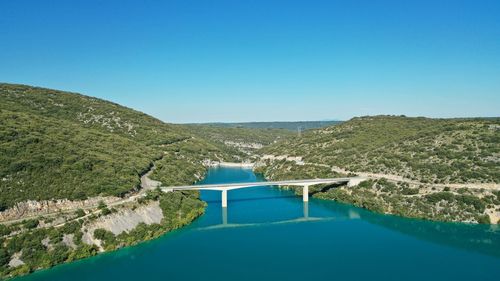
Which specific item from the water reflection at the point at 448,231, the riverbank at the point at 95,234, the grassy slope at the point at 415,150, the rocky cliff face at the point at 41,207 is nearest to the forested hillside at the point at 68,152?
the rocky cliff face at the point at 41,207

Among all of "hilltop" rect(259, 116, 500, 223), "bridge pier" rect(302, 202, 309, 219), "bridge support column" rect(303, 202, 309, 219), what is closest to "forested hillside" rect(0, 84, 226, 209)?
"bridge pier" rect(302, 202, 309, 219)

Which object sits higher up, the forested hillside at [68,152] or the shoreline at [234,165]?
the forested hillside at [68,152]

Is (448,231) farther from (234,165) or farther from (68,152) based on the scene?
(234,165)

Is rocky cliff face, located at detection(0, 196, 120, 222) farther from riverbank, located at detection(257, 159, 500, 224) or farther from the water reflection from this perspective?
riverbank, located at detection(257, 159, 500, 224)

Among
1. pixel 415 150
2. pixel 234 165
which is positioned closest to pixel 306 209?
pixel 415 150

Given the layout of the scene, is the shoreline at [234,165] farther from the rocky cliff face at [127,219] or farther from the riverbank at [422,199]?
the rocky cliff face at [127,219]

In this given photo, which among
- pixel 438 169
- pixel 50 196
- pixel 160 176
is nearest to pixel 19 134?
pixel 50 196
